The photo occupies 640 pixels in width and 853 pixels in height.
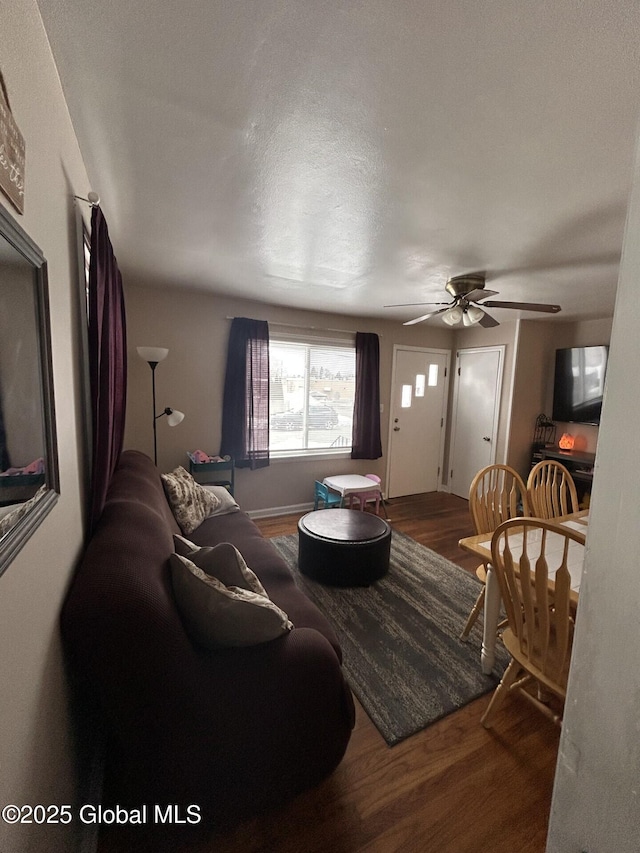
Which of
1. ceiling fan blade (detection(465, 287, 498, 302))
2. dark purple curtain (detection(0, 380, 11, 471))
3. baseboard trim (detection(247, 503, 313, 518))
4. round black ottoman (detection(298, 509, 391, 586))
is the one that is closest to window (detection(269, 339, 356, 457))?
baseboard trim (detection(247, 503, 313, 518))

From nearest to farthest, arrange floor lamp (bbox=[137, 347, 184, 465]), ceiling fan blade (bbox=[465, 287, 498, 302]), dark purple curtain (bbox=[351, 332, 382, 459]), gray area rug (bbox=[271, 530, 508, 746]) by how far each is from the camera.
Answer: gray area rug (bbox=[271, 530, 508, 746]) → ceiling fan blade (bbox=[465, 287, 498, 302]) → floor lamp (bbox=[137, 347, 184, 465]) → dark purple curtain (bbox=[351, 332, 382, 459])

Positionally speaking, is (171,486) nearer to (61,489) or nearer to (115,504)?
(115,504)

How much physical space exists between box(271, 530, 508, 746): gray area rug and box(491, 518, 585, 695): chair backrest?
1.79 ft

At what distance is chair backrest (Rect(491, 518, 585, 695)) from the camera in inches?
49.8

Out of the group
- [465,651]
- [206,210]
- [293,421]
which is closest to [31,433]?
[206,210]

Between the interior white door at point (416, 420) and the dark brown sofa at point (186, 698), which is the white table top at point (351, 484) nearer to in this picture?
the interior white door at point (416, 420)

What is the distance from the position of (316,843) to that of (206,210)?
258cm

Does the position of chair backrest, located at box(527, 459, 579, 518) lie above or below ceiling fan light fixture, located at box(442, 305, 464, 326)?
below

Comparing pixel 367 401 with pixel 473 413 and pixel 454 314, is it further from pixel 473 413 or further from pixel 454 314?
pixel 454 314

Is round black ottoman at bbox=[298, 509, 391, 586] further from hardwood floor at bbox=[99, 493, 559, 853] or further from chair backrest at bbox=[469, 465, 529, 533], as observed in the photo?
hardwood floor at bbox=[99, 493, 559, 853]

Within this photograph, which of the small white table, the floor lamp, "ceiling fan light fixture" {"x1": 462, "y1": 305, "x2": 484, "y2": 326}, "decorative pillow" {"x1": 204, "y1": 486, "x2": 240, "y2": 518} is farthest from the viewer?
the small white table

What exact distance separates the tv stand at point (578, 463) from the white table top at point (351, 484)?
215 centimetres

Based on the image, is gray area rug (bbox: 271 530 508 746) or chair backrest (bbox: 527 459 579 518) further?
chair backrest (bbox: 527 459 579 518)

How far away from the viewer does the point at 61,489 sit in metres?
1.00
